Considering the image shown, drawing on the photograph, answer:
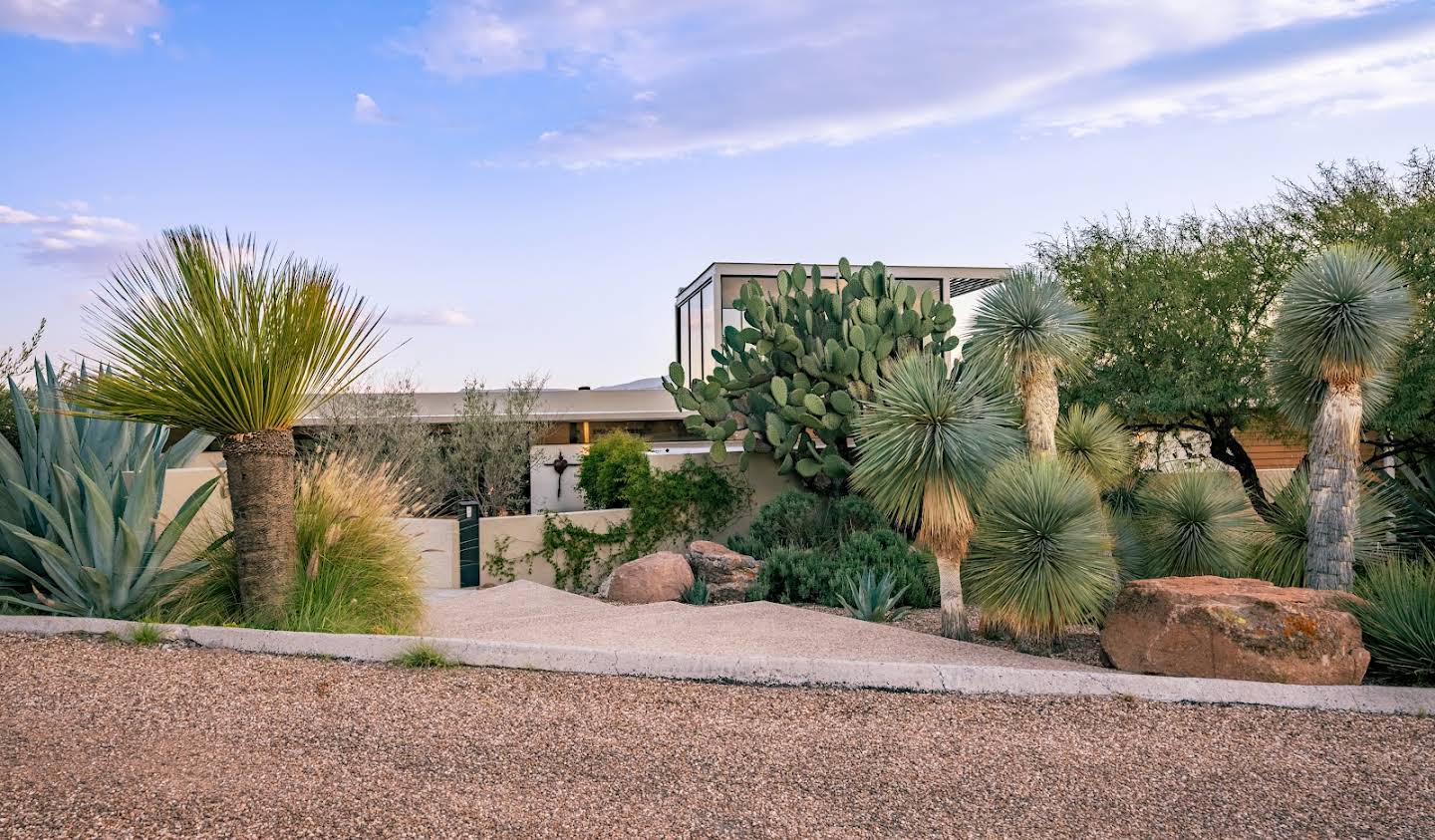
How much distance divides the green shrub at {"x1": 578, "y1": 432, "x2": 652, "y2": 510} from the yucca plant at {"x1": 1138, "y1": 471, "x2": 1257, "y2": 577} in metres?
6.68

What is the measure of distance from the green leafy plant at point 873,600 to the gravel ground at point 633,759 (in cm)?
318

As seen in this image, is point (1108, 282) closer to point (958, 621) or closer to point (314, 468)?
point (958, 621)

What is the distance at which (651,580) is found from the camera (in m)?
11.3

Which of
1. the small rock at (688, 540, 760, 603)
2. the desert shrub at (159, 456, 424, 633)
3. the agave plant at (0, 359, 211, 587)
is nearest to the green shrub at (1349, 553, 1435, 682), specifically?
the small rock at (688, 540, 760, 603)

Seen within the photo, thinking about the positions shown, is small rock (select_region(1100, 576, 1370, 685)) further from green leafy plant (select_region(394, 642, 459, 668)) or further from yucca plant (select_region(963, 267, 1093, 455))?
green leafy plant (select_region(394, 642, 459, 668))

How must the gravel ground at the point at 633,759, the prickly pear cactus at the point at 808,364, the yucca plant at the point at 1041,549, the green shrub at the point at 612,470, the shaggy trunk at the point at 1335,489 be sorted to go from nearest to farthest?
1. the gravel ground at the point at 633,759
2. the yucca plant at the point at 1041,549
3. the shaggy trunk at the point at 1335,489
4. the prickly pear cactus at the point at 808,364
5. the green shrub at the point at 612,470

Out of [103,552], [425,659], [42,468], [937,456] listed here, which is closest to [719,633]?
[937,456]

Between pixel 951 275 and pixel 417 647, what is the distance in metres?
16.6

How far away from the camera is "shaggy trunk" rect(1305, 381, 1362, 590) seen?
771 cm

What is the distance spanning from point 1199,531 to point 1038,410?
6.91ft

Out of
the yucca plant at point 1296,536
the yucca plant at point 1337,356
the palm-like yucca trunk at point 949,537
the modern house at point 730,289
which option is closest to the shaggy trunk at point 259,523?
the palm-like yucca trunk at point 949,537

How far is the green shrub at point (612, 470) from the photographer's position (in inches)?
561

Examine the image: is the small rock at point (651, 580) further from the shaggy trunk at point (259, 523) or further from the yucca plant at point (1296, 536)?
the yucca plant at point (1296, 536)

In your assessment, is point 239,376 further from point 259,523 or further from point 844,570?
point 844,570
